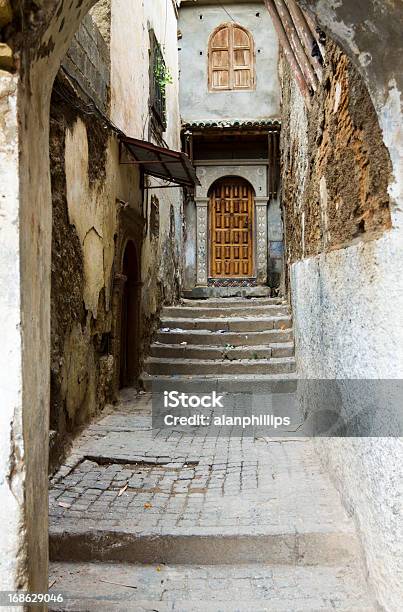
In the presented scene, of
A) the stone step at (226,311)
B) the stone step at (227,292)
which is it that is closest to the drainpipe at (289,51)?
the stone step at (226,311)

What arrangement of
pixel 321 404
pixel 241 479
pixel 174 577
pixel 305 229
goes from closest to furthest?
pixel 174 577, pixel 241 479, pixel 321 404, pixel 305 229

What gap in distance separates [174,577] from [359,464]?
1217 millimetres

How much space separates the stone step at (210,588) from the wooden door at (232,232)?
452 inches

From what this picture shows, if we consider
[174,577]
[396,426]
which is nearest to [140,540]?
[174,577]

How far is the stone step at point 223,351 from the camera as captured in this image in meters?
Answer: 7.95

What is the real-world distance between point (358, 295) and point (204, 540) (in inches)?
66.0

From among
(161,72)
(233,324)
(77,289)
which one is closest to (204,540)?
(77,289)

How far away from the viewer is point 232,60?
1423cm

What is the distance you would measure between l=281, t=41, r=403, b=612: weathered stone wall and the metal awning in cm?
195

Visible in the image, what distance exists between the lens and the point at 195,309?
9.66m

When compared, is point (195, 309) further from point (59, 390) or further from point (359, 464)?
point (359, 464)

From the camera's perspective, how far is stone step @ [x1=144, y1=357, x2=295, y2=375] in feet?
24.8

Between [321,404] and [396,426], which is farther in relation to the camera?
[321,404]

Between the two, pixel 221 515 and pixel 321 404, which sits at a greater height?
pixel 321 404
